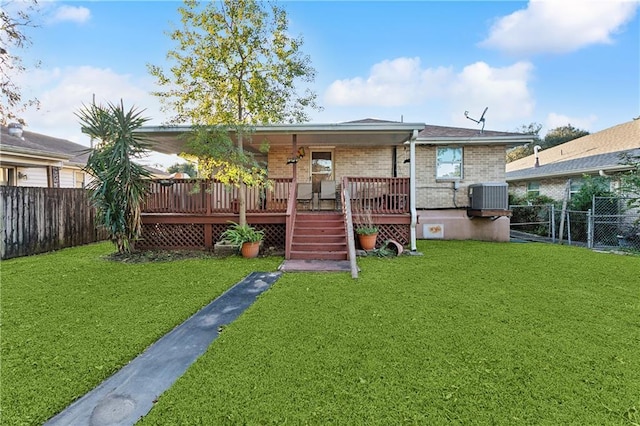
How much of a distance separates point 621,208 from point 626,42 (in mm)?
8441

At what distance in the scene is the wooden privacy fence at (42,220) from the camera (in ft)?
25.5

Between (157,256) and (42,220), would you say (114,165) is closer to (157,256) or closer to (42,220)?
(157,256)

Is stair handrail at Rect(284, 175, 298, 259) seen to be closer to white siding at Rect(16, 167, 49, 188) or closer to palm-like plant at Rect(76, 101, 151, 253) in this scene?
palm-like plant at Rect(76, 101, 151, 253)

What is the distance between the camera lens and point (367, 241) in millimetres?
8336

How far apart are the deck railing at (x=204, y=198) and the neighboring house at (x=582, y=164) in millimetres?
11700

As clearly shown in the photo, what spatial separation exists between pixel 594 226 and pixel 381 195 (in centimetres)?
831

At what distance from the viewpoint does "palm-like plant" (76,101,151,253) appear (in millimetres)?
7547

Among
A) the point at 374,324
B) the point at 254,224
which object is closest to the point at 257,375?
the point at 374,324

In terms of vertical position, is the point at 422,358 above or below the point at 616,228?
below

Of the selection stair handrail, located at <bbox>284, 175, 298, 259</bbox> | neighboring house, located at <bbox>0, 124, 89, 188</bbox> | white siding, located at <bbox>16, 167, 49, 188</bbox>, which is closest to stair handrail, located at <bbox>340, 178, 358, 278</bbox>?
stair handrail, located at <bbox>284, 175, 298, 259</bbox>

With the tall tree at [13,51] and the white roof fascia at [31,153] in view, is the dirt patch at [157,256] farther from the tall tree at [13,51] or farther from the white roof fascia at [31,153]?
the tall tree at [13,51]

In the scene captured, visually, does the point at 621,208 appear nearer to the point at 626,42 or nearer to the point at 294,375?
the point at 626,42

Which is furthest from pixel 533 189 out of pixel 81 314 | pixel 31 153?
pixel 31 153

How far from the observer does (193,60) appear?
24.5ft
